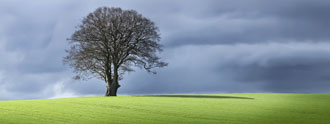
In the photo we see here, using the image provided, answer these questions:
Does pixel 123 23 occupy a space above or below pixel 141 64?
above

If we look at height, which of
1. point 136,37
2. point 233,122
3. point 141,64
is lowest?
point 233,122

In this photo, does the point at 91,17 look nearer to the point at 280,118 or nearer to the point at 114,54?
the point at 114,54

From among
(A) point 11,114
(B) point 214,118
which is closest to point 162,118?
(B) point 214,118

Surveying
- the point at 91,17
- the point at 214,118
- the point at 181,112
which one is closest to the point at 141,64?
the point at 91,17

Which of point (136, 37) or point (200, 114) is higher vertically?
point (136, 37)

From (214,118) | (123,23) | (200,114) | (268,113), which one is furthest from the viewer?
(123,23)

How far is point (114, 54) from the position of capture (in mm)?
49281

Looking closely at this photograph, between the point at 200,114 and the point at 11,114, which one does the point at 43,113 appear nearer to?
the point at 11,114

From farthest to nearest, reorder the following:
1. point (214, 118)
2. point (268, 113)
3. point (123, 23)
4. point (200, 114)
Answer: point (123, 23) → point (268, 113) → point (200, 114) → point (214, 118)

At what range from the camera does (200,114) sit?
26344 mm

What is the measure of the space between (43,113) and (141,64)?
25.5 m

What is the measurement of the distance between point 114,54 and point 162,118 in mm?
26483

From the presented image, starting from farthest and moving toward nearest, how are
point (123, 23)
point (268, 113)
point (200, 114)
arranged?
point (123, 23) < point (268, 113) < point (200, 114)

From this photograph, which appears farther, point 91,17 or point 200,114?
point 91,17
